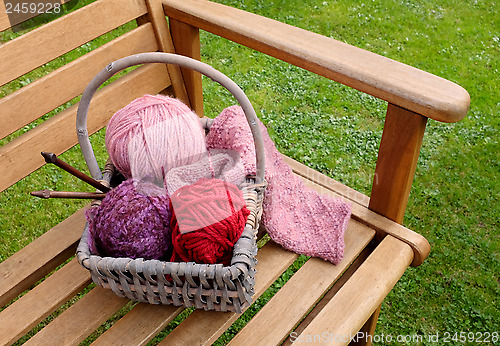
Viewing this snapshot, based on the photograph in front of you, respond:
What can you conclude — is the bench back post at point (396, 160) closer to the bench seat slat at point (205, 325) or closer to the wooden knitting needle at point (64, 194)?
the bench seat slat at point (205, 325)

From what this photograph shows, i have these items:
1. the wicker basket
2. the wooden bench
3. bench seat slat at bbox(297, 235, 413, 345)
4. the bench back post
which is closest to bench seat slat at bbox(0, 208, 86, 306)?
the wooden bench

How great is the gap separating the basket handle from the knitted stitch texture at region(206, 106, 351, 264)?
0.08m

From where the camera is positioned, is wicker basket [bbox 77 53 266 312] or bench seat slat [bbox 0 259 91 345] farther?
bench seat slat [bbox 0 259 91 345]

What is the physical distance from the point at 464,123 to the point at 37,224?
163cm

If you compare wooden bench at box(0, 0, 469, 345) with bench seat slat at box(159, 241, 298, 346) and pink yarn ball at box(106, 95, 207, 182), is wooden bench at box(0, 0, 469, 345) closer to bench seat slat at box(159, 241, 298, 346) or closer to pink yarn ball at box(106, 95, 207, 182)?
bench seat slat at box(159, 241, 298, 346)

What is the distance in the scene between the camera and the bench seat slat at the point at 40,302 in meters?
0.82

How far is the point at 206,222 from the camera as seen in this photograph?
2.36ft

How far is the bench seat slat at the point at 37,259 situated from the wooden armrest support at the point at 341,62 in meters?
0.50

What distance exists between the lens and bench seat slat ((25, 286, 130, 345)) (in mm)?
796

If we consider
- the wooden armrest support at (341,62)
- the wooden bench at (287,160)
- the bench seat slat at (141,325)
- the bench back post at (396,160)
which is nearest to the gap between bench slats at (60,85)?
the wooden bench at (287,160)

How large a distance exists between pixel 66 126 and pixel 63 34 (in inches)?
7.6

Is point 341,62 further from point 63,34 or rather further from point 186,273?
point 63,34

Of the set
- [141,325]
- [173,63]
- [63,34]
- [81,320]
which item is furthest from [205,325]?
[63,34]

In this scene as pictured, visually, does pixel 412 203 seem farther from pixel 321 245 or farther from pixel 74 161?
pixel 74 161
